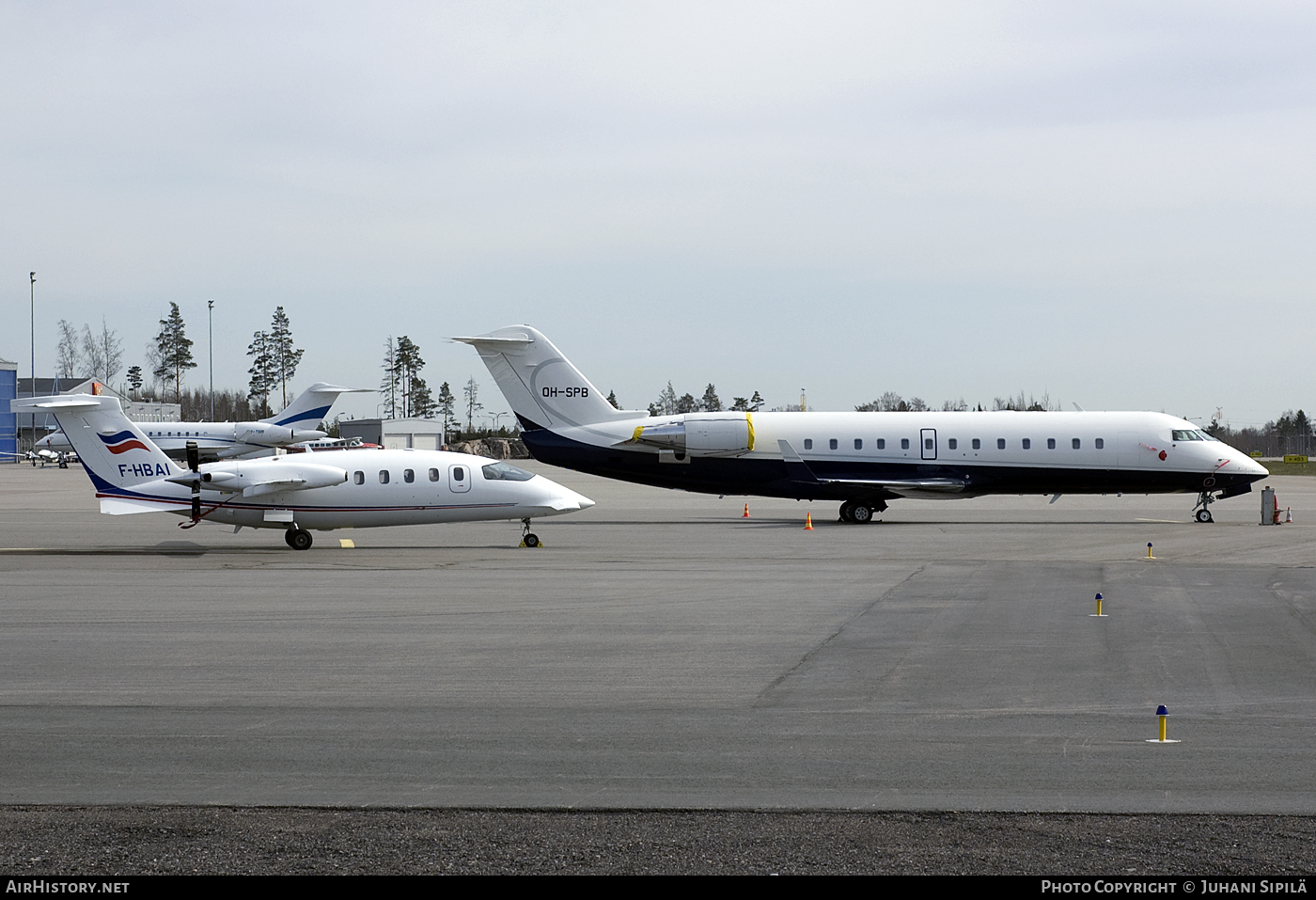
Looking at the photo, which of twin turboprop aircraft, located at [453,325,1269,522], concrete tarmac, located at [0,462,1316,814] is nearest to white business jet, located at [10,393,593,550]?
concrete tarmac, located at [0,462,1316,814]

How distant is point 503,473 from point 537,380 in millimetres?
8333

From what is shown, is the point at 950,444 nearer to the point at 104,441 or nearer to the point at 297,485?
the point at 297,485

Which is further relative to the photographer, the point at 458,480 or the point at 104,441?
the point at 458,480

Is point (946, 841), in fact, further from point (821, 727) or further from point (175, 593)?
point (175, 593)

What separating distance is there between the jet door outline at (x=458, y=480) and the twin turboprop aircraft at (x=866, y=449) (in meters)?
8.54

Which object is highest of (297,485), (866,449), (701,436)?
(701,436)

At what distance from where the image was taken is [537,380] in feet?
123

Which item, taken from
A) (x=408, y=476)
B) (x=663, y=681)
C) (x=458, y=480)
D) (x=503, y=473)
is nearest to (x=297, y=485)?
(x=408, y=476)

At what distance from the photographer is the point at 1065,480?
37062mm

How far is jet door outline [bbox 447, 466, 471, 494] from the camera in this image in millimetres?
28969

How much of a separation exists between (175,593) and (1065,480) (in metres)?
27.1

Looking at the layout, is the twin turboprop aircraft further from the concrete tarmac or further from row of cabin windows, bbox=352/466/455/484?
the concrete tarmac

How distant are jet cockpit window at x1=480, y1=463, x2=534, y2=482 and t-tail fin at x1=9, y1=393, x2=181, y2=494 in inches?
304
